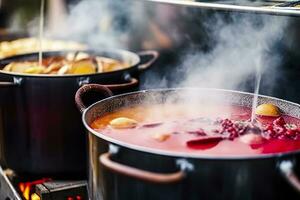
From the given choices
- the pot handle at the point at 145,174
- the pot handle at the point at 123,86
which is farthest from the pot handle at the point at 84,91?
the pot handle at the point at 145,174

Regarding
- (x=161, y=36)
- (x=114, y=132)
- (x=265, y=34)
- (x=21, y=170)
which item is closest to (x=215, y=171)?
(x=114, y=132)

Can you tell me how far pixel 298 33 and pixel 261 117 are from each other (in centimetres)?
45

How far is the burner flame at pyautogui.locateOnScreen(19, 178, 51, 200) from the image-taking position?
2.68 metres

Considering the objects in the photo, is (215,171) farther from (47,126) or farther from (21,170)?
(21,170)

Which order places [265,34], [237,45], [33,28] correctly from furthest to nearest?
[33,28], [237,45], [265,34]

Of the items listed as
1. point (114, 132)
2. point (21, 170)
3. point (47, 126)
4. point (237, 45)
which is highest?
point (237, 45)

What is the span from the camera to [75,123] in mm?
2539

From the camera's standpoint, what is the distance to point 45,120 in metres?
2.54

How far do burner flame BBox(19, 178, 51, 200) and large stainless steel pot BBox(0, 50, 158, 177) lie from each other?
60mm

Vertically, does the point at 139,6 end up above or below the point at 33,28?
above

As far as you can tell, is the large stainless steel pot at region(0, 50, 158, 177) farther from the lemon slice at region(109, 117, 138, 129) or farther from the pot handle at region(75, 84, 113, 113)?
the lemon slice at region(109, 117, 138, 129)

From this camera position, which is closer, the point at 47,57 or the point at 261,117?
the point at 261,117

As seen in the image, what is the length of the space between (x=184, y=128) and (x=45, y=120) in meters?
0.90

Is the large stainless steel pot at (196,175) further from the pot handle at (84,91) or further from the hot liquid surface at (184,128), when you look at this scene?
the pot handle at (84,91)
